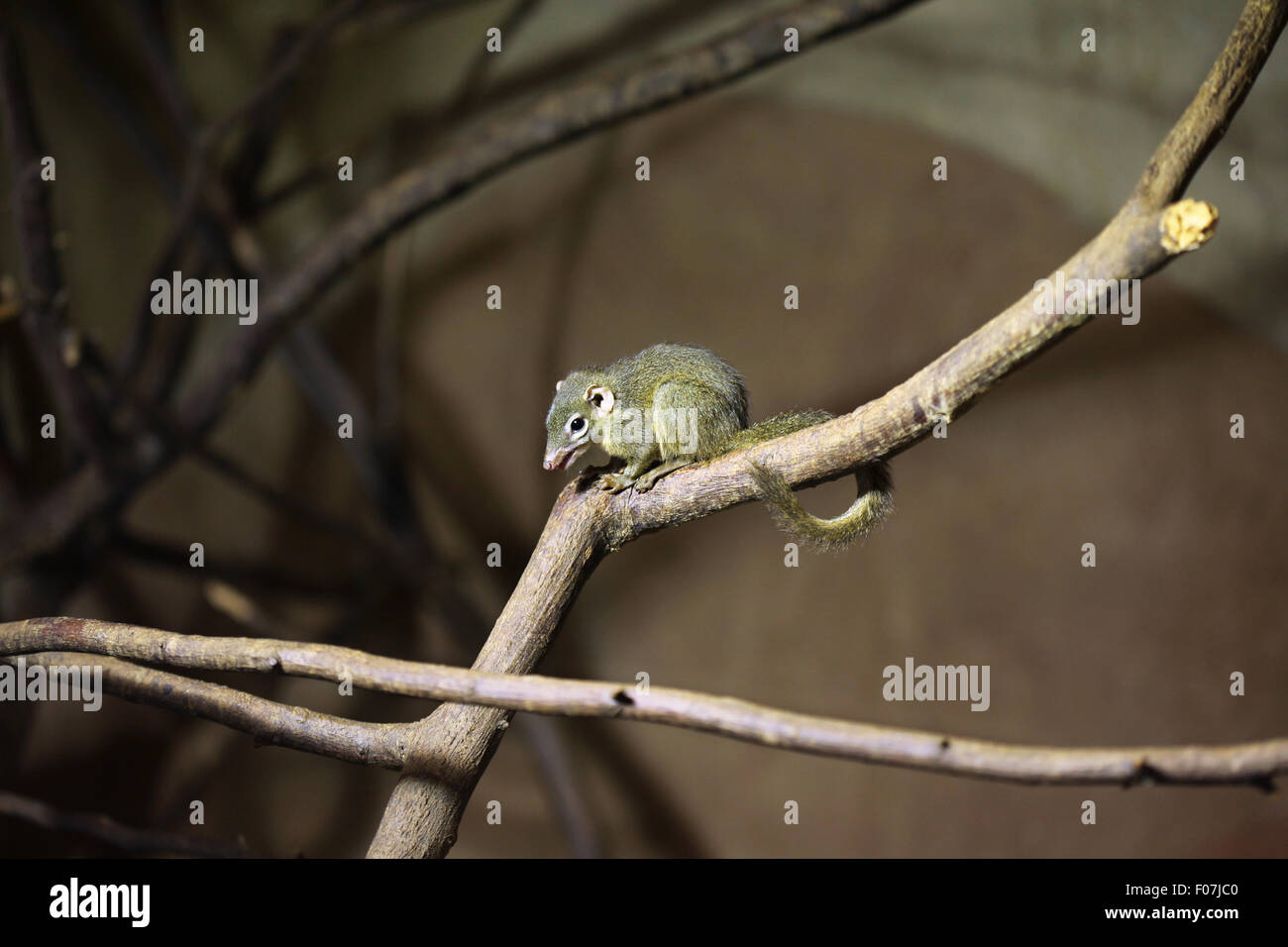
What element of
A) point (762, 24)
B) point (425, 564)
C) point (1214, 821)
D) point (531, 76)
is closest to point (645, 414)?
point (762, 24)

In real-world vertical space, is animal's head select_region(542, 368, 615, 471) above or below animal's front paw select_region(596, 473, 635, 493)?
above

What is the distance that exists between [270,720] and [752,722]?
104 centimetres

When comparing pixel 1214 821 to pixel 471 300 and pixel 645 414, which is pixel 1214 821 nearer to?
pixel 645 414

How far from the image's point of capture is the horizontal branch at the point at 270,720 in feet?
6.32

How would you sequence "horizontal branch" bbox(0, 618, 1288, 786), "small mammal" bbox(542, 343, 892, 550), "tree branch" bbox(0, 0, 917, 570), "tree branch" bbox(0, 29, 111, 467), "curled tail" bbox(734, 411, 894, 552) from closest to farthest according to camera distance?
1. "horizontal branch" bbox(0, 618, 1288, 786)
2. "curled tail" bbox(734, 411, 894, 552)
3. "small mammal" bbox(542, 343, 892, 550)
4. "tree branch" bbox(0, 29, 111, 467)
5. "tree branch" bbox(0, 0, 917, 570)

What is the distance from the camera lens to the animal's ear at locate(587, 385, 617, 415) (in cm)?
230

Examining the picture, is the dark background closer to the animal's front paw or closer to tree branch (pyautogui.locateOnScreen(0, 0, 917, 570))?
tree branch (pyautogui.locateOnScreen(0, 0, 917, 570))

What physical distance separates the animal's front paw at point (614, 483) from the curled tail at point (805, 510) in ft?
0.86

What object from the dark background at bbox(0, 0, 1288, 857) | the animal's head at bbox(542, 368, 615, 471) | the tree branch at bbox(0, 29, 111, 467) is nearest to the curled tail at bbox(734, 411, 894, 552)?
the animal's head at bbox(542, 368, 615, 471)

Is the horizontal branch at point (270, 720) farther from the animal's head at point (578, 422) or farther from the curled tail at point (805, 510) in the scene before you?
the curled tail at point (805, 510)

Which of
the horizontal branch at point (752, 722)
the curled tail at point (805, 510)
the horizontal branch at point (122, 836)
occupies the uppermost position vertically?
the curled tail at point (805, 510)

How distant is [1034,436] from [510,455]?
2.58 m

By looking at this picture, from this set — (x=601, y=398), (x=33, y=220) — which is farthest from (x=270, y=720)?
(x=33, y=220)

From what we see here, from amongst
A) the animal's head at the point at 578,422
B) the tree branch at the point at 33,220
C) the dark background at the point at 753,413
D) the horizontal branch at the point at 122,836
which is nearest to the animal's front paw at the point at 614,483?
the animal's head at the point at 578,422
